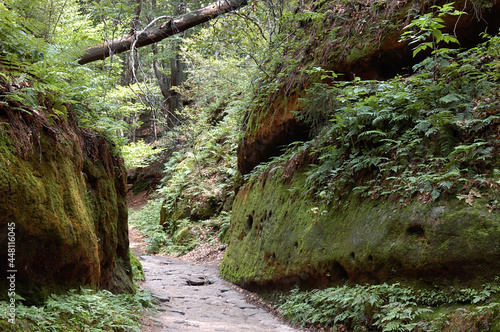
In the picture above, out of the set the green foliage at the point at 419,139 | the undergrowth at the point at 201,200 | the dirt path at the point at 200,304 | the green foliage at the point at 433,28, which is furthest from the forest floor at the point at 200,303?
the green foliage at the point at 433,28

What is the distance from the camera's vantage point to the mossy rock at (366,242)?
418 centimetres

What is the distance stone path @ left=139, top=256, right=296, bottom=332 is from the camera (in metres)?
5.91

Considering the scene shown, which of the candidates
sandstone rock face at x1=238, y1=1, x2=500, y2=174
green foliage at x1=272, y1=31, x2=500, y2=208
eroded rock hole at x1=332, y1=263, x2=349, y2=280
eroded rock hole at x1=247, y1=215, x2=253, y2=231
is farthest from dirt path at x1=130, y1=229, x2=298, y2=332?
sandstone rock face at x1=238, y1=1, x2=500, y2=174

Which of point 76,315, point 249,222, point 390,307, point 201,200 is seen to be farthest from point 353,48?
point 201,200

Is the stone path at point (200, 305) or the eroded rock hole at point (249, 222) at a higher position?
the eroded rock hole at point (249, 222)

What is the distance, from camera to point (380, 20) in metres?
7.73

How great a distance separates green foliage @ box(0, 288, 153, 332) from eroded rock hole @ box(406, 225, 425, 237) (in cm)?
422

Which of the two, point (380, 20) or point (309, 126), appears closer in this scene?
point (380, 20)

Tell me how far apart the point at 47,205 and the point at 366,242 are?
468cm

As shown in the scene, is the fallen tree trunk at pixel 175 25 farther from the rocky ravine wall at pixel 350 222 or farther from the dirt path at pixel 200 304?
the dirt path at pixel 200 304

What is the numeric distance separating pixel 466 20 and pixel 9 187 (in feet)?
27.2

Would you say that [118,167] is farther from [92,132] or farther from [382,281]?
[382,281]

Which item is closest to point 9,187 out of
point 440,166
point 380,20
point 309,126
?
point 440,166

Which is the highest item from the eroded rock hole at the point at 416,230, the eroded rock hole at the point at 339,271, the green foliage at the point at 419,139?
the green foliage at the point at 419,139
